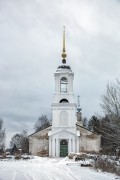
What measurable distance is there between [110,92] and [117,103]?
1.21 metres

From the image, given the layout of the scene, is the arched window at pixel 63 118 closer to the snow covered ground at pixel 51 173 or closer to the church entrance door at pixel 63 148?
the church entrance door at pixel 63 148

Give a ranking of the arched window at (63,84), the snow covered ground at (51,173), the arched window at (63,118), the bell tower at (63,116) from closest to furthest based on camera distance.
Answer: the snow covered ground at (51,173)
the bell tower at (63,116)
the arched window at (63,118)
the arched window at (63,84)

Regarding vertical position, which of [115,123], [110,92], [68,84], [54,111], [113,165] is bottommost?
[113,165]

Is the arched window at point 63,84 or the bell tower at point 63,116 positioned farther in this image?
the arched window at point 63,84

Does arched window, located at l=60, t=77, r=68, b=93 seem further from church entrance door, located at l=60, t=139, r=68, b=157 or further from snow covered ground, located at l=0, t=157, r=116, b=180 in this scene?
snow covered ground, located at l=0, t=157, r=116, b=180

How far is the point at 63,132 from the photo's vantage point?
182 feet

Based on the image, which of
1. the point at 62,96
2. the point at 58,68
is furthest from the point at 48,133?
the point at 58,68

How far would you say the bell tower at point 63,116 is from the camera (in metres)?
55.3

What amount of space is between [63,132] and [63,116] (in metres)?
2.58

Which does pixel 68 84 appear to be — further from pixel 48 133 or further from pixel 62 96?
pixel 48 133

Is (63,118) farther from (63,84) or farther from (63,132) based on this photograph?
(63,84)

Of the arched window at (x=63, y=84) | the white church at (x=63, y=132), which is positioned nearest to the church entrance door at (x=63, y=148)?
the white church at (x=63, y=132)

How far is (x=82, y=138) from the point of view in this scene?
57594 millimetres

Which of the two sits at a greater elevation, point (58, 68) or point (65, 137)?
point (58, 68)
